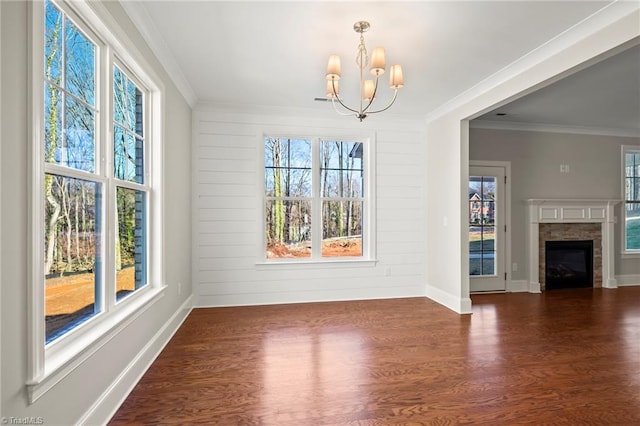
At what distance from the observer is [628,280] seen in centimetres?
548

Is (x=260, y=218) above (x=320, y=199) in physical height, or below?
below

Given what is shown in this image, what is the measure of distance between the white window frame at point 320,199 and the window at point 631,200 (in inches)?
182

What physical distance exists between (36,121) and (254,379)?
6.73 feet

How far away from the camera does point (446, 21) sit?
2.33 m

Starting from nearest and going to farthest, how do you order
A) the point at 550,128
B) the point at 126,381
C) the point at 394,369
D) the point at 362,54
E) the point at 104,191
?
the point at 104,191
the point at 126,381
the point at 394,369
the point at 362,54
the point at 550,128

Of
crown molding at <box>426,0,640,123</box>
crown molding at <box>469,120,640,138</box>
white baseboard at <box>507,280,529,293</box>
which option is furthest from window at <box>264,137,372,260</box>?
white baseboard at <box>507,280,529,293</box>

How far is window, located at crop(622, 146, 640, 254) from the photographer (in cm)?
554

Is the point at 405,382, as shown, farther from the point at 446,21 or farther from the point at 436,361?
the point at 446,21

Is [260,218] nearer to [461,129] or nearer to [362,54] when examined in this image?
[362,54]

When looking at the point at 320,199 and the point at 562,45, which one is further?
the point at 320,199

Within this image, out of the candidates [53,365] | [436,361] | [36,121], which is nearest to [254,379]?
[53,365]

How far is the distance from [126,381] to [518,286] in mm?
5404

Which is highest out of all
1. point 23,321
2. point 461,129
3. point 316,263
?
point 461,129

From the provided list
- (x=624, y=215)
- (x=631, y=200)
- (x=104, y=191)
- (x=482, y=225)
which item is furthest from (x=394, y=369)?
(x=631, y=200)
